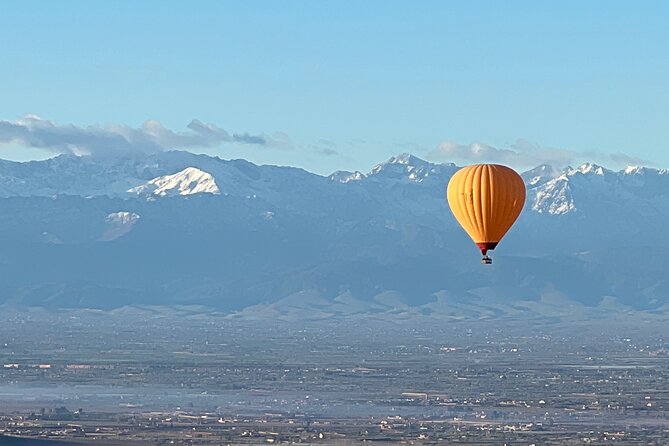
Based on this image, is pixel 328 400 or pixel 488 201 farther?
pixel 328 400

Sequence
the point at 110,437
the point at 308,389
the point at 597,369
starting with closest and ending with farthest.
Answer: the point at 110,437
the point at 308,389
the point at 597,369

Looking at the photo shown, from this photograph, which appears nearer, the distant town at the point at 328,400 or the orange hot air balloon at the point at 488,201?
the orange hot air balloon at the point at 488,201

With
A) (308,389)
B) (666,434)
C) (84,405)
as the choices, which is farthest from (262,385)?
(666,434)

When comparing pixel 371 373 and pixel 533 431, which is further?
pixel 371 373

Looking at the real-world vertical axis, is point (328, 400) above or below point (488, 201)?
below

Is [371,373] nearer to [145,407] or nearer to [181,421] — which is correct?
[145,407]

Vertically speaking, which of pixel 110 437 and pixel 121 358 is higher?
pixel 121 358

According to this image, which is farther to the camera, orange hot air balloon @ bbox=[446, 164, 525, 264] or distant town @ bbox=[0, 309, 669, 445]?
distant town @ bbox=[0, 309, 669, 445]

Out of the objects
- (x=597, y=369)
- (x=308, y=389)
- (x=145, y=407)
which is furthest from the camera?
(x=597, y=369)
